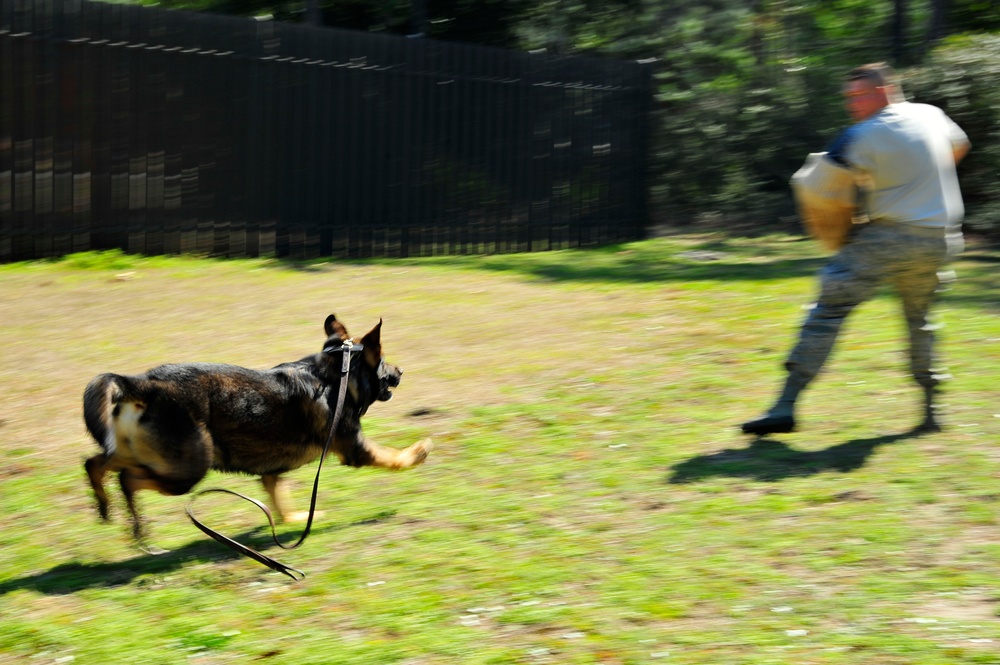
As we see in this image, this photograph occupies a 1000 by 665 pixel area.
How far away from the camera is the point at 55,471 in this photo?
659 centimetres

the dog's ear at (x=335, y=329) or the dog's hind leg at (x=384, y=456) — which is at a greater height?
the dog's ear at (x=335, y=329)

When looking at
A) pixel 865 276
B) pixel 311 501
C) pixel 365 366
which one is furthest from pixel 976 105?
pixel 311 501

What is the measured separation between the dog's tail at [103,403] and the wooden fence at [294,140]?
26.2ft

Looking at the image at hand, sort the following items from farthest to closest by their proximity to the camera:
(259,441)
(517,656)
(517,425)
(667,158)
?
(667,158)
(517,425)
(259,441)
(517,656)

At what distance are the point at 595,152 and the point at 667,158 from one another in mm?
1923

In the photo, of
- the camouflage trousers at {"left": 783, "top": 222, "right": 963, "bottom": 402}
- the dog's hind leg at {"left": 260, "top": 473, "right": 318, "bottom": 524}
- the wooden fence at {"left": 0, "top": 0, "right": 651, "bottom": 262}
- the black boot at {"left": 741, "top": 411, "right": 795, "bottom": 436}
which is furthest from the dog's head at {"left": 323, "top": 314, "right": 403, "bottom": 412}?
the wooden fence at {"left": 0, "top": 0, "right": 651, "bottom": 262}

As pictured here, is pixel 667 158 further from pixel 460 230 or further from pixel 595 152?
pixel 460 230

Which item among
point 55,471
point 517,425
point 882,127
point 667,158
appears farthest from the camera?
point 667,158

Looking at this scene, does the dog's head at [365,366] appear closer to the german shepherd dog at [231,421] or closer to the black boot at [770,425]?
the german shepherd dog at [231,421]

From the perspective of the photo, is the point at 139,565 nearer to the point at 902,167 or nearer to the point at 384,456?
the point at 384,456

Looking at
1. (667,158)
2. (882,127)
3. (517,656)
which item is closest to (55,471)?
(517,656)

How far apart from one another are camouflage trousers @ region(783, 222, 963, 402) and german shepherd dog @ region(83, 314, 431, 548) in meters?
2.17

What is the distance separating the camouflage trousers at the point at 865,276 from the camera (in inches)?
242

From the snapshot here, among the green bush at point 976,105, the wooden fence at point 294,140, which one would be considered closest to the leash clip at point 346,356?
the wooden fence at point 294,140
